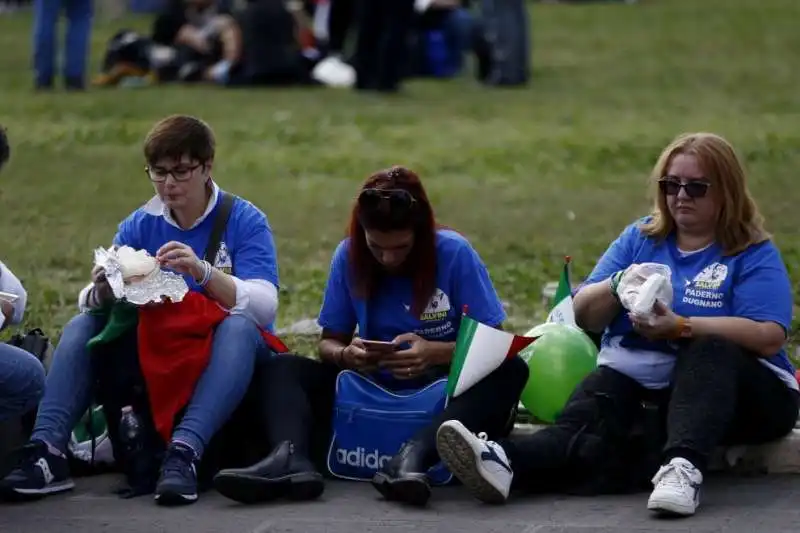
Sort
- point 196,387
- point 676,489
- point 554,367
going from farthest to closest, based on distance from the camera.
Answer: point 554,367 → point 196,387 → point 676,489

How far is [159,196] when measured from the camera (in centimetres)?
617

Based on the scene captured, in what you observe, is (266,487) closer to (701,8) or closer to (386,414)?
(386,414)

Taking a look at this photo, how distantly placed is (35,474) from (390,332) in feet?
4.26

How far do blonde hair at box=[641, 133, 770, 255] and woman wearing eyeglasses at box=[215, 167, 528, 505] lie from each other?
31.3 inches

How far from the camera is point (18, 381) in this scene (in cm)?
571

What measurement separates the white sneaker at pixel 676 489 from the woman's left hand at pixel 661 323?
458 millimetres

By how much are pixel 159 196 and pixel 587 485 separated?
1.81 m

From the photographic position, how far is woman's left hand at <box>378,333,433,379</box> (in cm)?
593

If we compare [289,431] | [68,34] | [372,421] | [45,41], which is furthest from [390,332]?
[45,41]

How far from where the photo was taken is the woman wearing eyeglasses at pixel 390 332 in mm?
5777

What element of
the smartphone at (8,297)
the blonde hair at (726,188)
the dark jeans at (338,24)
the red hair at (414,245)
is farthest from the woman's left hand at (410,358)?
the dark jeans at (338,24)

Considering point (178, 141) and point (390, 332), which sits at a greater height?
point (178, 141)

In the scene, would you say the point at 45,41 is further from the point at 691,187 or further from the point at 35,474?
the point at 691,187

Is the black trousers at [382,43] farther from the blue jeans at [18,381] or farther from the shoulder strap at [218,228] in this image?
the blue jeans at [18,381]
